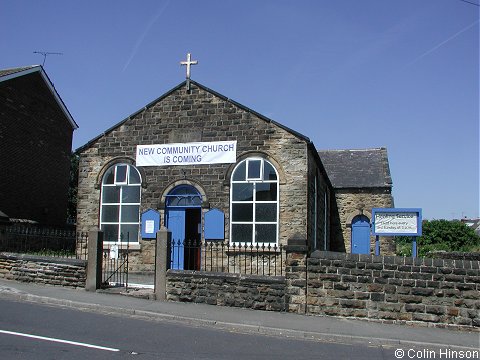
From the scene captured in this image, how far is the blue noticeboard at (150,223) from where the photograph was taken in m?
17.1

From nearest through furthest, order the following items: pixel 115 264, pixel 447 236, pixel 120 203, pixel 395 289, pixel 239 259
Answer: pixel 395 289
pixel 239 259
pixel 115 264
pixel 120 203
pixel 447 236

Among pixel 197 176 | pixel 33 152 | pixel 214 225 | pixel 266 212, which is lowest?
pixel 214 225

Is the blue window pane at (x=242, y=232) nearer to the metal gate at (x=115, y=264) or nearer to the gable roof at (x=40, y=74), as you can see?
the metal gate at (x=115, y=264)

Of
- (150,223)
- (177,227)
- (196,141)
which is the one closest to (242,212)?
(177,227)

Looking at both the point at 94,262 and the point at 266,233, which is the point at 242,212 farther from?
the point at 94,262

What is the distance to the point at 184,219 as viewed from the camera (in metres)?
17.1

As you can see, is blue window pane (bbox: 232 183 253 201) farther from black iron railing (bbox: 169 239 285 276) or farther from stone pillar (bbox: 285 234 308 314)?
stone pillar (bbox: 285 234 308 314)

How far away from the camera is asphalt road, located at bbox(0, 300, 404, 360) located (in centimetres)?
698

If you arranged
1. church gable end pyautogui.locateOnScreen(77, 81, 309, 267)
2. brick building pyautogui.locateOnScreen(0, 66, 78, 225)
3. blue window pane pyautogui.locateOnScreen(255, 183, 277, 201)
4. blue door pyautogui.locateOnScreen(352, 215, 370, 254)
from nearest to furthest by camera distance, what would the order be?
church gable end pyautogui.locateOnScreen(77, 81, 309, 267)
blue window pane pyautogui.locateOnScreen(255, 183, 277, 201)
brick building pyautogui.locateOnScreen(0, 66, 78, 225)
blue door pyautogui.locateOnScreen(352, 215, 370, 254)

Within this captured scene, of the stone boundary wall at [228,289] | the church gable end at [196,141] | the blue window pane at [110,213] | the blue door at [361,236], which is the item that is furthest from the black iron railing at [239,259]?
the blue door at [361,236]

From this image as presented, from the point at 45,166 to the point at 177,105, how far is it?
10803mm

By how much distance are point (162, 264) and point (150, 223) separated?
503 centimetres

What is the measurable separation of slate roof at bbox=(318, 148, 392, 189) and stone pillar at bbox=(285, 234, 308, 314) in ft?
53.3

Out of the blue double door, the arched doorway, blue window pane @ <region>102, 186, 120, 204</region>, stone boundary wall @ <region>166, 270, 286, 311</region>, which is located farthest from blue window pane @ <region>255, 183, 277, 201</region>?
blue window pane @ <region>102, 186, 120, 204</region>
